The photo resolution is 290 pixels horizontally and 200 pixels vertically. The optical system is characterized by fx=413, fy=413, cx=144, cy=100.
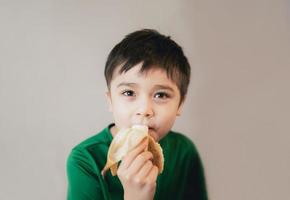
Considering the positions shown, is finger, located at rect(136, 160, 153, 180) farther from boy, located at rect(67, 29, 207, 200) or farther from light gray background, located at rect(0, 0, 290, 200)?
light gray background, located at rect(0, 0, 290, 200)

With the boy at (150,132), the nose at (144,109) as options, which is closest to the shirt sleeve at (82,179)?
the boy at (150,132)

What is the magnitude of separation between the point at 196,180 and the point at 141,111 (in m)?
0.17

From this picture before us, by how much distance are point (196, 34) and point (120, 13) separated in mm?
137

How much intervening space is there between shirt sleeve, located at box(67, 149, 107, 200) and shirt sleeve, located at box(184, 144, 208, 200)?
150mm

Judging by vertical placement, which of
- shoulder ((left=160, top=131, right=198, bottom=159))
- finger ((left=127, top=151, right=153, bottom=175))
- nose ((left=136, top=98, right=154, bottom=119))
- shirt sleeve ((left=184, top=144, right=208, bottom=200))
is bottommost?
shirt sleeve ((left=184, top=144, right=208, bottom=200))

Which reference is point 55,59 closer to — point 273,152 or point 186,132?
point 186,132

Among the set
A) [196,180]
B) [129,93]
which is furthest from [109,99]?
[196,180]

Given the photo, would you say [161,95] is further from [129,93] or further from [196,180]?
[196,180]

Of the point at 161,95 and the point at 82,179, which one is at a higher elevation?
the point at 161,95

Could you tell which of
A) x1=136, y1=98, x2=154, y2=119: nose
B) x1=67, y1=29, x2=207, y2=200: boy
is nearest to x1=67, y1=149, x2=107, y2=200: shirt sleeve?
x1=67, y1=29, x2=207, y2=200: boy

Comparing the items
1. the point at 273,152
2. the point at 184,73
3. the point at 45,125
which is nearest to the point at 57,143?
the point at 45,125

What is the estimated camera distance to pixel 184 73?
0.69 metres

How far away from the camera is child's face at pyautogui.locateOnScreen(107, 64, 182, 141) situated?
64 centimetres

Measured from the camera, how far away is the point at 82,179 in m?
0.66
